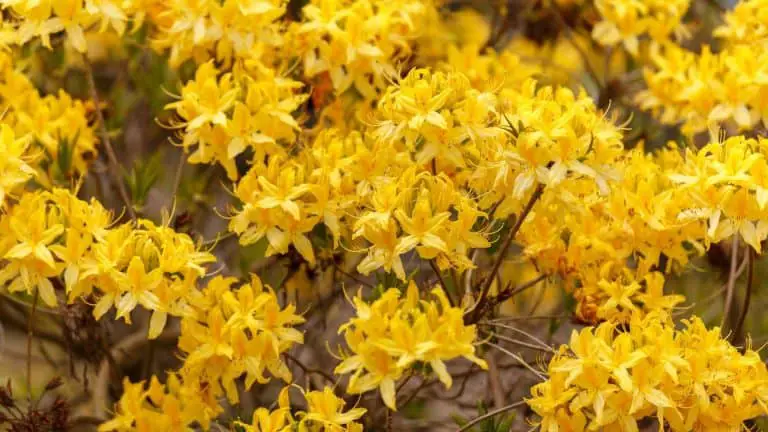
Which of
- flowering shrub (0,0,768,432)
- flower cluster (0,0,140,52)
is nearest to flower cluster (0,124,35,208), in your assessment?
flowering shrub (0,0,768,432)

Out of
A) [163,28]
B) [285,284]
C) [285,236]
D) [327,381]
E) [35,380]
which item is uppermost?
[163,28]

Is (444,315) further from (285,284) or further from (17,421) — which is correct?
(17,421)

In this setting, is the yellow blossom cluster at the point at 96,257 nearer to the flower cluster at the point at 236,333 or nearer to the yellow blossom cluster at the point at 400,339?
the flower cluster at the point at 236,333

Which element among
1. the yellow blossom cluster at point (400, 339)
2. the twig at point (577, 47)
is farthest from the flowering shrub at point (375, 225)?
the twig at point (577, 47)

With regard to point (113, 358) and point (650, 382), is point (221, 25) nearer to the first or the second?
point (113, 358)

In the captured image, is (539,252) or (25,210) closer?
(25,210)

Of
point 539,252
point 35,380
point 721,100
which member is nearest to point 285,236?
point 539,252

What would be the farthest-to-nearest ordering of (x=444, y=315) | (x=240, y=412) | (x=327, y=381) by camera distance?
1. (x=327, y=381)
2. (x=240, y=412)
3. (x=444, y=315)
